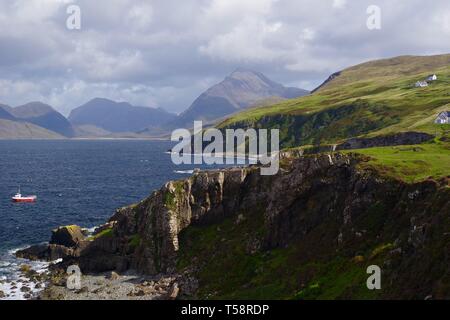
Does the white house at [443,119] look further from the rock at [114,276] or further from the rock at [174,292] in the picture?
the rock at [114,276]

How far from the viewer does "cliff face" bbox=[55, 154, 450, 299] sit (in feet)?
166

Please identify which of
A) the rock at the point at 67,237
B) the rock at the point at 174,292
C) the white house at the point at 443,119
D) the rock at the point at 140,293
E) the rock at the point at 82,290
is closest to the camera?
the rock at the point at 174,292

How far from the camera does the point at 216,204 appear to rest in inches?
3465

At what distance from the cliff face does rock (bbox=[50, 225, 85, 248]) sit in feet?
22.3

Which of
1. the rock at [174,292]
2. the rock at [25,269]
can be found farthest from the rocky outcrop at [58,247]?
the rock at [174,292]

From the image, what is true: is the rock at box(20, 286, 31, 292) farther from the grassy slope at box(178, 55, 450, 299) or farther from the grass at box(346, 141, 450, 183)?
the grass at box(346, 141, 450, 183)

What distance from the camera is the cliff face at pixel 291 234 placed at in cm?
5050

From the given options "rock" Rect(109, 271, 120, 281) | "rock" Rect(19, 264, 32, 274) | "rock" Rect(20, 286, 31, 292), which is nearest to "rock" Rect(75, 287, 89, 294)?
"rock" Rect(109, 271, 120, 281)

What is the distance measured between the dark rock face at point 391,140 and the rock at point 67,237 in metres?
71.7

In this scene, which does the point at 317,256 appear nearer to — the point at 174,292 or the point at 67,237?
the point at 174,292

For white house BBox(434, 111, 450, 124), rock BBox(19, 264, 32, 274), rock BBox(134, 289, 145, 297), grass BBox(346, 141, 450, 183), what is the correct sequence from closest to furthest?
1. grass BBox(346, 141, 450, 183)
2. rock BBox(134, 289, 145, 297)
3. rock BBox(19, 264, 32, 274)
4. white house BBox(434, 111, 450, 124)

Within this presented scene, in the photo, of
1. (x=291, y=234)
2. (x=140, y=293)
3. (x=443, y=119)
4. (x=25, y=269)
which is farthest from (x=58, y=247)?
(x=443, y=119)
